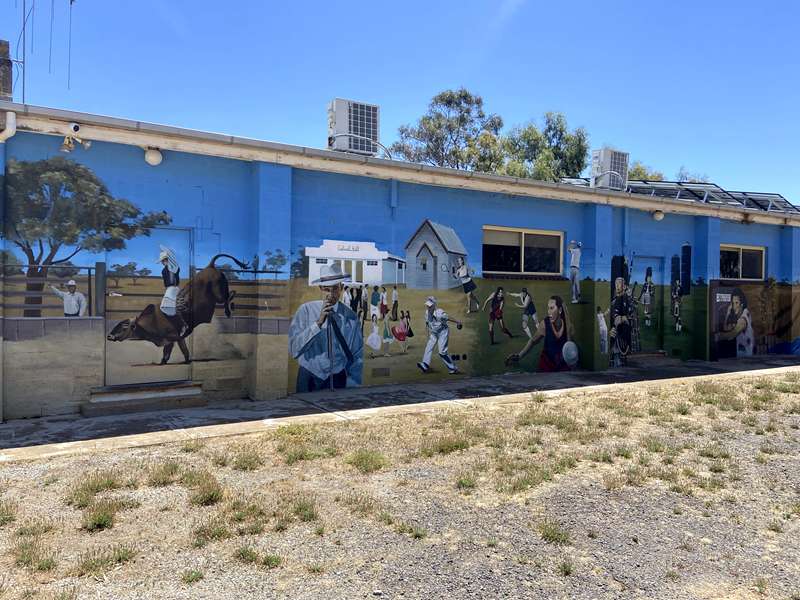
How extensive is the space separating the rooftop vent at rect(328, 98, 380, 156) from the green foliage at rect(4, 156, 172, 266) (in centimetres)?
366

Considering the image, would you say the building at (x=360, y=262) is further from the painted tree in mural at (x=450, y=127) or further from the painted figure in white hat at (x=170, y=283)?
the painted tree in mural at (x=450, y=127)

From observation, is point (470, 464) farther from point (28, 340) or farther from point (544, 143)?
point (544, 143)

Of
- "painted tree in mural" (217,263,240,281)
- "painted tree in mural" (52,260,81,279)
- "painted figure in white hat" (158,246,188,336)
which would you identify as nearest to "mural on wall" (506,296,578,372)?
"painted tree in mural" (217,263,240,281)

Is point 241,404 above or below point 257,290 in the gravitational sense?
below

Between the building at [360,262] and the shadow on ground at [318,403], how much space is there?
1.89m

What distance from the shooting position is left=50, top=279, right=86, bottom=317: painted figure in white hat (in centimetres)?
757

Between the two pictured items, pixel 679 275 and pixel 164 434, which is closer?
pixel 164 434

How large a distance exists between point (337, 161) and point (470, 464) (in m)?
5.54

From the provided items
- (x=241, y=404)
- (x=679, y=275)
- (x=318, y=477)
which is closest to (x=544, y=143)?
(x=679, y=275)

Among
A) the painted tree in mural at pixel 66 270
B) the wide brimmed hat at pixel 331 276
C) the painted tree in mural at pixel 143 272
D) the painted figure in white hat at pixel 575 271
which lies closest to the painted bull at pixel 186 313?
the painted tree in mural at pixel 143 272

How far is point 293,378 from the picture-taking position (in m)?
9.32

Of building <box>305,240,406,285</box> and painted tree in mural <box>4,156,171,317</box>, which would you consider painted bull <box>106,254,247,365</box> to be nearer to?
painted tree in mural <box>4,156,171,317</box>

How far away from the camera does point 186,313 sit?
27.9 ft

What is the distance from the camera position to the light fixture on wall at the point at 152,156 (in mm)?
8008
